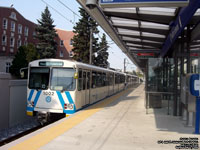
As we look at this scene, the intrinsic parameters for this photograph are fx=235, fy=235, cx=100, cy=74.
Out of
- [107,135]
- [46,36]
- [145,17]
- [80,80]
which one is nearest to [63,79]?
[80,80]

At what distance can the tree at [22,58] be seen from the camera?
127ft

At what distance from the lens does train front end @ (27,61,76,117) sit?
947 centimetres

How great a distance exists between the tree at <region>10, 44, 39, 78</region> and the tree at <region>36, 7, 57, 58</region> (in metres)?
2.68

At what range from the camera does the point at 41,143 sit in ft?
18.4

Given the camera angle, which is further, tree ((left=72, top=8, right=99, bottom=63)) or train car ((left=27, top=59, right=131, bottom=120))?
tree ((left=72, top=8, right=99, bottom=63))

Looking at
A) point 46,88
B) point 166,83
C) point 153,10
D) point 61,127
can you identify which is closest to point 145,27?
point 153,10

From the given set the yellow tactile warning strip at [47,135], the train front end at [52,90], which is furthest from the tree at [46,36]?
the yellow tactile warning strip at [47,135]

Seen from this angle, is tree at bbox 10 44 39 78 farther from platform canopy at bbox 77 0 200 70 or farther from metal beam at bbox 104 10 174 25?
metal beam at bbox 104 10 174 25

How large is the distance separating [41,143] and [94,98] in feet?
25.4

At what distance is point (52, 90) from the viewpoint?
→ 9531 mm

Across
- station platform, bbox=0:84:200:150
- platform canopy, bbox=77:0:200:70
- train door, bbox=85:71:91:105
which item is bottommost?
station platform, bbox=0:84:200:150

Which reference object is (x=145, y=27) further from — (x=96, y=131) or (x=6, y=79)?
(x=6, y=79)

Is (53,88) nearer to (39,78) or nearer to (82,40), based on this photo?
(39,78)

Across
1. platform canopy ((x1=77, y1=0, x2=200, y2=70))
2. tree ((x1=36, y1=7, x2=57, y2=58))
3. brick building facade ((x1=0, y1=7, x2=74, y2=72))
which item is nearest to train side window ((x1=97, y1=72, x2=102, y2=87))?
platform canopy ((x1=77, y1=0, x2=200, y2=70))
